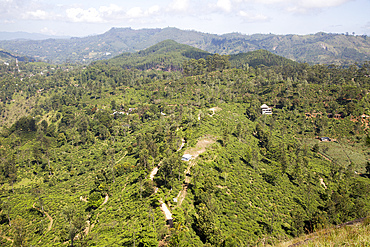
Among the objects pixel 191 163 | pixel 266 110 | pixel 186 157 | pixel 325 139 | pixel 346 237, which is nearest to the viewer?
pixel 346 237

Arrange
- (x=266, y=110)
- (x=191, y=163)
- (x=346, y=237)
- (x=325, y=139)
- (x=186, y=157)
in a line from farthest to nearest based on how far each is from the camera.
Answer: (x=266, y=110) → (x=325, y=139) → (x=186, y=157) → (x=191, y=163) → (x=346, y=237)

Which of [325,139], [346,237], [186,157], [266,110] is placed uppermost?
[346,237]

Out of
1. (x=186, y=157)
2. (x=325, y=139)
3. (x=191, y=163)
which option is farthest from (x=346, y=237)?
(x=325, y=139)

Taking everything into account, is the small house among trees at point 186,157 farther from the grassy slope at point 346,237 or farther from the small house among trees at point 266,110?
the small house among trees at point 266,110

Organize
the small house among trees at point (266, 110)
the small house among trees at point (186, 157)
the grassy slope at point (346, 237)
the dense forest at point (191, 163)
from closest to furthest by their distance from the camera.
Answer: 1. the grassy slope at point (346, 237)
2. the dense forest at point (191, 163)
3. the small house among trees at point (186, 157)
4. the small house among trees at point (266, 110)

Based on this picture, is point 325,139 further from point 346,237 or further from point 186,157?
point 346,237

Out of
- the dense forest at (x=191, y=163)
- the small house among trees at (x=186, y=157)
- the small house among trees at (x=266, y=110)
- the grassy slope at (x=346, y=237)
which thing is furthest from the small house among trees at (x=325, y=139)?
the grassy slope at (x=346, y=237)

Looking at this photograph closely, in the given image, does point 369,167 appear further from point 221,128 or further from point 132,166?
point 132,166

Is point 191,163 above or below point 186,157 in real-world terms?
below
